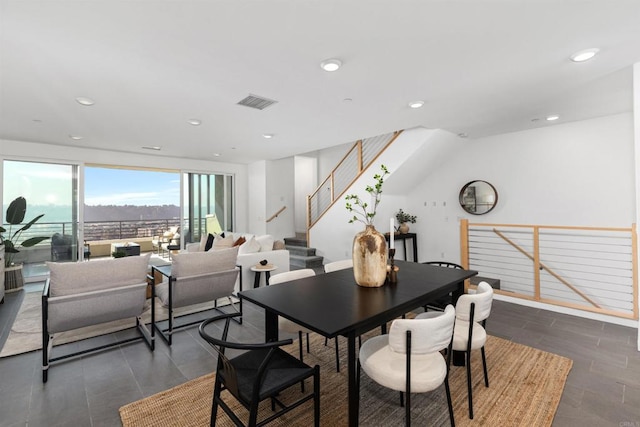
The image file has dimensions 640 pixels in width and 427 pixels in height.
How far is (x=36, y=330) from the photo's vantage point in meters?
3.46

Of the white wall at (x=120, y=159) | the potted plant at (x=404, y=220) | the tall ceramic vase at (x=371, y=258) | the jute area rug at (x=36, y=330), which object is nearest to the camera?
the tall ceramic vase at (x=371, y=258)

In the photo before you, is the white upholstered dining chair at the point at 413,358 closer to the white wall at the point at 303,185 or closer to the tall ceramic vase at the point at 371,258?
the tall ceramic vase at the point at 371,258

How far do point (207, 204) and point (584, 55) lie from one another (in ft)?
24.6

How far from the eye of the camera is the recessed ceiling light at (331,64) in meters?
2.56

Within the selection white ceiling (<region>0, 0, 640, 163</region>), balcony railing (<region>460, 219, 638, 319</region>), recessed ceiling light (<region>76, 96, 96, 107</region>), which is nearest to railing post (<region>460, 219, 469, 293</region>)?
balcony railing (<region>460, 219, 638, 319</region>)

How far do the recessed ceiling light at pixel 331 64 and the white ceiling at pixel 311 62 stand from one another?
0.07m

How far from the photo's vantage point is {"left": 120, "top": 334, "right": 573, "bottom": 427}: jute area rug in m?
1.98

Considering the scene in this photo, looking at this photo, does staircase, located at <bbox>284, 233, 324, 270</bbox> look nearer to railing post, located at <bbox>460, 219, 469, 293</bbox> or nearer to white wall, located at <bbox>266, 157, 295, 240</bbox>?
white wall, located at <bbox>266, 157, 295, 240</bbox>

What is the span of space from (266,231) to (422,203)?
3916 millimetres

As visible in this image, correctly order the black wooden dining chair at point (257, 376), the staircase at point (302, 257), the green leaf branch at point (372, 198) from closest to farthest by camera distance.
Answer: the black wooden dining chair at point (257, 376), the green leaf branch at point (372, 198), the staircase at point (302, 257)

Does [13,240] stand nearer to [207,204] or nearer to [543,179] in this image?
[207,204]

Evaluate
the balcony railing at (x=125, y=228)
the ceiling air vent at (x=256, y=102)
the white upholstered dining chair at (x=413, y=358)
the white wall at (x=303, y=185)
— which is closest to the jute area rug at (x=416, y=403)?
the white upholstered dining chair at (x=413, y=358)

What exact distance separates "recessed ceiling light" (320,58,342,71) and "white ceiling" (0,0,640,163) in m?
0.07

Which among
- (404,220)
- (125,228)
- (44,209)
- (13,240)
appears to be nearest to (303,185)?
(404,220)
